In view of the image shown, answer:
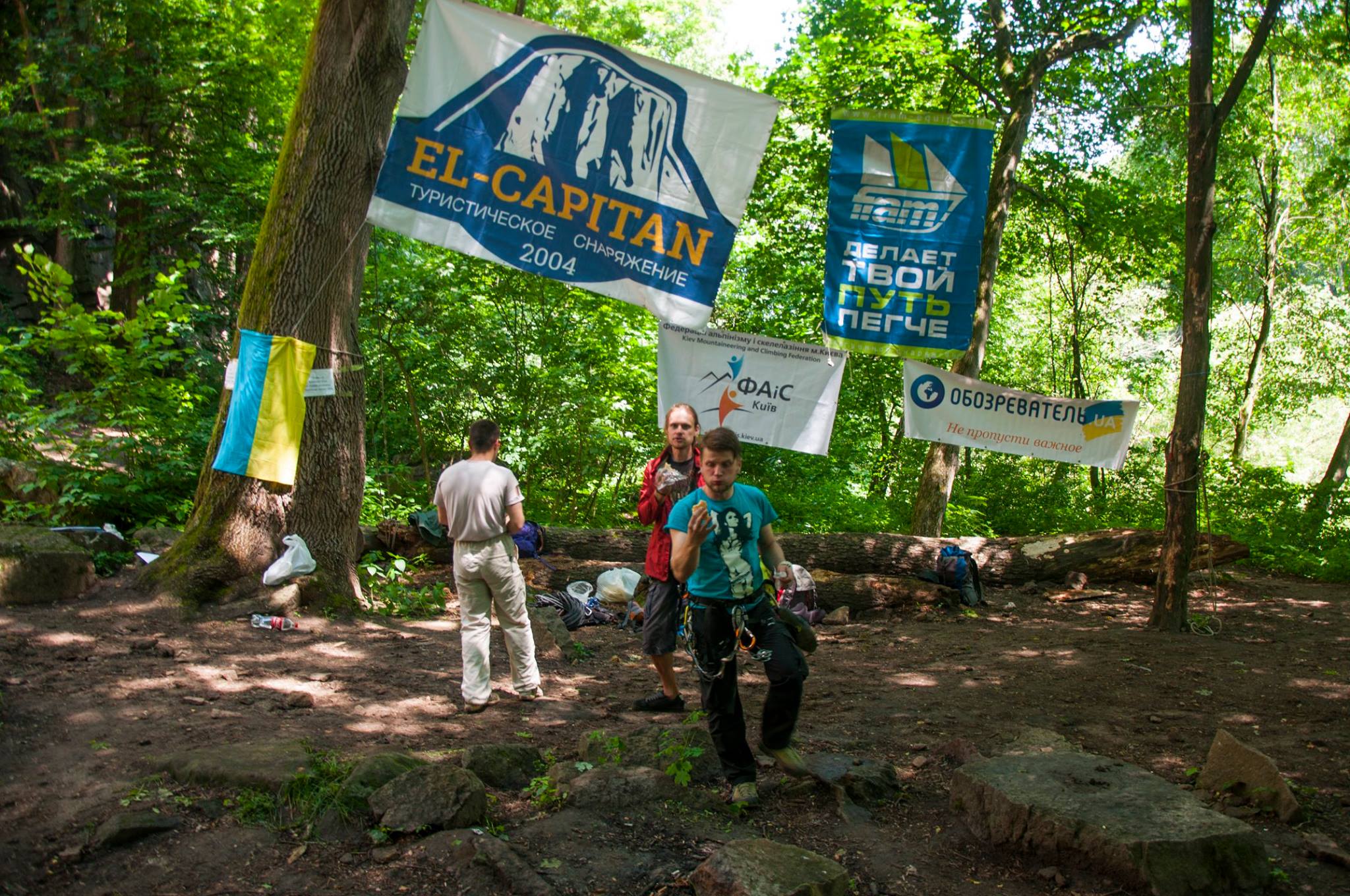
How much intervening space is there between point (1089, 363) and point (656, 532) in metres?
20.8

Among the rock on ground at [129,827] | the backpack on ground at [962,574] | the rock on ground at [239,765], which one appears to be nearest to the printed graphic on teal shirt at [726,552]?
the rock on ground at [239,765]

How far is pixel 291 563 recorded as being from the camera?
7359 millimetres

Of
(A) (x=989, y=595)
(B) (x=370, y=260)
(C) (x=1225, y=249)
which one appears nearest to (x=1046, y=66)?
(A) (x=989, y=595)

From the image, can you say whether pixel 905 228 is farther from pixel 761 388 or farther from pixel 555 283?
pixel 555 283

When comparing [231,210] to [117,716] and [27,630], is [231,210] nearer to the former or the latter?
[27,630]

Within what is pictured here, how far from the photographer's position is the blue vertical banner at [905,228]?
20.8 ft

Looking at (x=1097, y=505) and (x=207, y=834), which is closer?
(x=207, y=834)

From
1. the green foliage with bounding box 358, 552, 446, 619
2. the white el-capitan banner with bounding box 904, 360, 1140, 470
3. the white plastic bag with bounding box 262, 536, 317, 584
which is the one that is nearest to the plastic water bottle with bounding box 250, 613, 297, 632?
the white plastic bag with bounding box 262, 536, 317, 584

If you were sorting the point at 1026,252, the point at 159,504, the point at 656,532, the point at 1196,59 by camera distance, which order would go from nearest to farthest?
1. the point at 656,532
2. the point at 1196,59
3. the point at 159,504
4. the point at 1026,252

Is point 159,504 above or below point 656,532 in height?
below

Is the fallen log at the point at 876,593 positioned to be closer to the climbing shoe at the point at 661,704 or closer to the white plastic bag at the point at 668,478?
the climbing shoe at the point at 661,704

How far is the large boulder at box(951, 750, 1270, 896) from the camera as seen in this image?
10.7ft

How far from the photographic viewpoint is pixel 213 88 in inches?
593

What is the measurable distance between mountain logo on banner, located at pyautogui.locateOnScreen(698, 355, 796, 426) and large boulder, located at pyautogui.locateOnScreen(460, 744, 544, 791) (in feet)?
10.7
